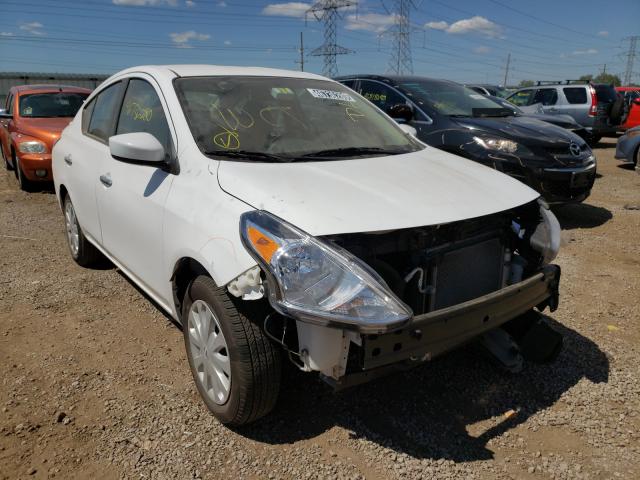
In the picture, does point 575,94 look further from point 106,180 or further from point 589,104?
point 106,180

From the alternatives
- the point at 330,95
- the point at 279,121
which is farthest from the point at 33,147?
the point at 279,121

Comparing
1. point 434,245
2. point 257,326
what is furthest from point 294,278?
point 434,245

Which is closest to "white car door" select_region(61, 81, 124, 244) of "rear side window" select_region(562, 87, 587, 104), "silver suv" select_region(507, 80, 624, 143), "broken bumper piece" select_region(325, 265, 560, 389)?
"broken bumper piece" select_region(325, 265, 560, 389)

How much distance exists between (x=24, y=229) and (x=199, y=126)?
163 inches

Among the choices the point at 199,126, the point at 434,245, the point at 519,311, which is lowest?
the point at 519,311

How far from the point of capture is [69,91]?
862 centimetres

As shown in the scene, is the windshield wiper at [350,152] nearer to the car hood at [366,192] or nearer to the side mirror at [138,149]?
the car hood at [366,192]

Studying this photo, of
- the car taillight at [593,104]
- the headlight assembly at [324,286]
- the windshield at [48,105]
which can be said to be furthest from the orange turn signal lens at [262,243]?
the car taillight at [593,104]

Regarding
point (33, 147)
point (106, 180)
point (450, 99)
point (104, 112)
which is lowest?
point (33, 147)

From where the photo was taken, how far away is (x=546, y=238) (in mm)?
2662

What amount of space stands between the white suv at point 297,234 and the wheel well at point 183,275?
0.01 m

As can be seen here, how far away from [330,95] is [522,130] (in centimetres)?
340

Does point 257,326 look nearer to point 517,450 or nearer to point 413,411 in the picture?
point 413,411

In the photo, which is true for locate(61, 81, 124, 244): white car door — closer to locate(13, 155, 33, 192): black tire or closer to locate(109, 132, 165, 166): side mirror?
locate(109, 132, 165, 166): side mirror
